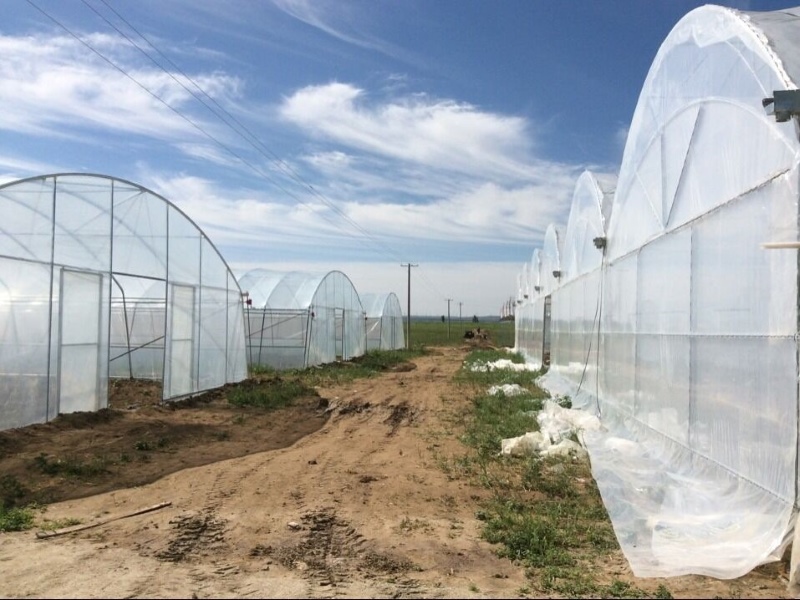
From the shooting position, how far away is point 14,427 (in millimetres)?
10016

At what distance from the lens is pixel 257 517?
627cm

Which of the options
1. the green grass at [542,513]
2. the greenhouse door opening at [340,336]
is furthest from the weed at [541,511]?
the greenhouse door opening at [340,336]

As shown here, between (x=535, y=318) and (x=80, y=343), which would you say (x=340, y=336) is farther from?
(x=80, y=343)

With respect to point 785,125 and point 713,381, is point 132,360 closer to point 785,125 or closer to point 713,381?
point 713,381

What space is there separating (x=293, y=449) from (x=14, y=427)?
411cm

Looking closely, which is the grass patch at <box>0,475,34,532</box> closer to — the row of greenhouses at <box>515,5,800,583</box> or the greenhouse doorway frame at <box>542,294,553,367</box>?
the row of greenhouses at <box>515,5,800,583</box>

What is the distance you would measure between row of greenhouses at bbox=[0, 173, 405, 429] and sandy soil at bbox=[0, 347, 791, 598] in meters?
0.88

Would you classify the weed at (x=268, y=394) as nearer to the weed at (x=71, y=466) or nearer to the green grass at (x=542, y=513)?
the green grass at (x=542, y=513)

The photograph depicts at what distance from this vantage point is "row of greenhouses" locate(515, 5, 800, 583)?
16.4 feet

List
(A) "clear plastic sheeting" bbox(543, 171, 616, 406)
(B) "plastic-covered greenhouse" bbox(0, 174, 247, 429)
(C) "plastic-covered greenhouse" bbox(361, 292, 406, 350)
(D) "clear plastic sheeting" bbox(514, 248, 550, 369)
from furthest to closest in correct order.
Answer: (C) "plastic-covered greenhouse" bbox(361, 292, 406, 350), (D) "clear plastic sheeting" bbox(514, 248, 550, 369), (A) "clear plastic sheeting" bbox(543, 171, 616, 406), (B) "plastic-covered greenhouse" bbox(0, 174, 247, 429)

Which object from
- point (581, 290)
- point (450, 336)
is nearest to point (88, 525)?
point (581, 290)

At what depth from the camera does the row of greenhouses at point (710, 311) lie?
16.4 ft

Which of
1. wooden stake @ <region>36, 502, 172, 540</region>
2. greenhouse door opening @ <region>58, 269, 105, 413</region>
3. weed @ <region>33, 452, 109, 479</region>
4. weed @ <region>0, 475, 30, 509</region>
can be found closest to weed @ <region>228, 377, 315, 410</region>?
greenhouse door opening @ <region>58, 269, 105, 413</region>

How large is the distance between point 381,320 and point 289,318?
13.6 m
